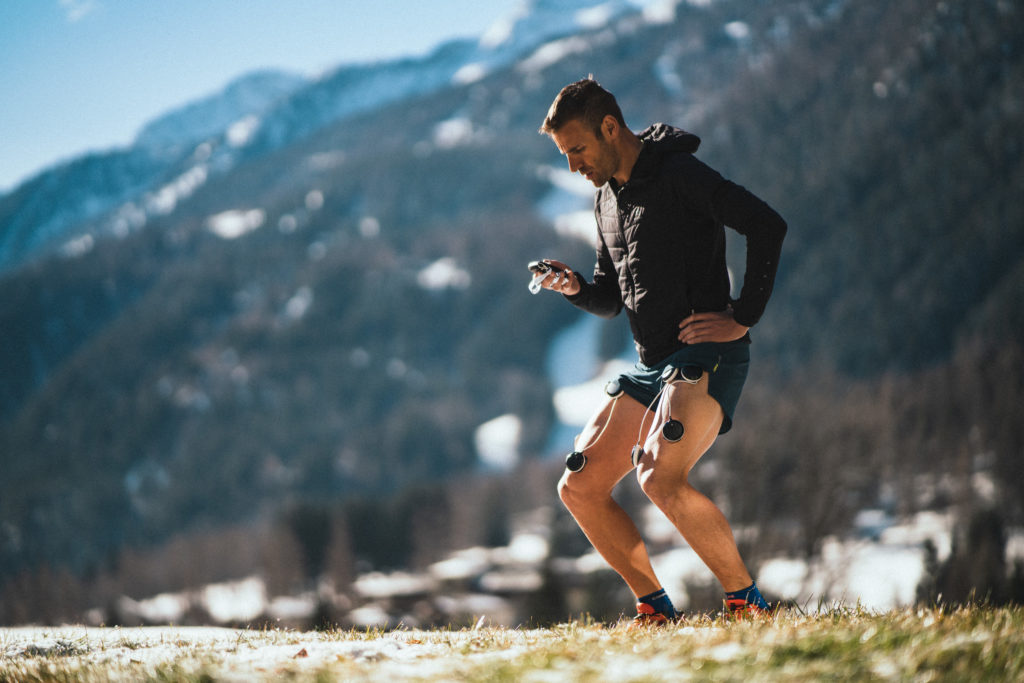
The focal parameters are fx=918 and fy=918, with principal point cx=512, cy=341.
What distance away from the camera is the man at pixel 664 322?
5551mm

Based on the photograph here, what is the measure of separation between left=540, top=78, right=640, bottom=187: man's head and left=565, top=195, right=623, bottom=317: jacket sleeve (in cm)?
70

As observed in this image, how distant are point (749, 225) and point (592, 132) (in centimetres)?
115

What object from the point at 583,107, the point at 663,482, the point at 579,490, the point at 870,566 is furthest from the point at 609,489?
the point at 870,566

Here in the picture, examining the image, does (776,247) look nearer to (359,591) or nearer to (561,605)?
(561,605)

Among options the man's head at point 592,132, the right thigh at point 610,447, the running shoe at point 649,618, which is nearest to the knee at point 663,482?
the right thigh at point 610,447

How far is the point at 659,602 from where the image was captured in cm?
625

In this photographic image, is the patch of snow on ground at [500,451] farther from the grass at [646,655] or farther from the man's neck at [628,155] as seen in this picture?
the man's neck at [628,155]

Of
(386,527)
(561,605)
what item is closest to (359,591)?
(386,527)

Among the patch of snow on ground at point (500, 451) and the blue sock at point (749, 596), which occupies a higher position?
the patch of snow on ground at point (500, 451)

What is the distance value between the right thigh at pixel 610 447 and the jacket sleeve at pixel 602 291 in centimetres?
80

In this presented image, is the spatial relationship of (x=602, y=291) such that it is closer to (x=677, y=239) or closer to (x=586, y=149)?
(x=677, y=239)

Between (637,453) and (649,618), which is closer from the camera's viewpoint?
(637,453)

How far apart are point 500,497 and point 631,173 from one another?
139701mm

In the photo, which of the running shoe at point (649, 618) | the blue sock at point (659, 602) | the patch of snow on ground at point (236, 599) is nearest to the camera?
the running shoe at point (649, 618)
